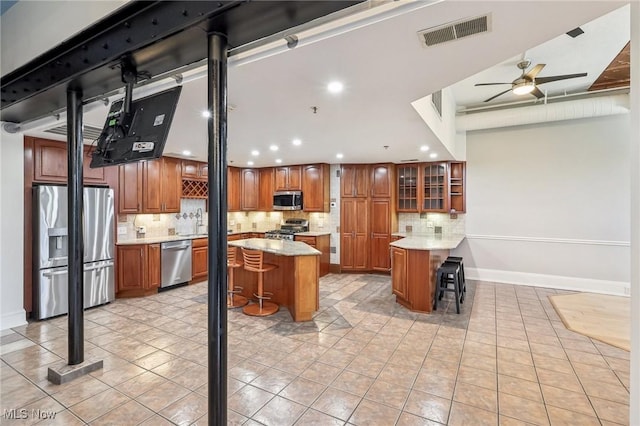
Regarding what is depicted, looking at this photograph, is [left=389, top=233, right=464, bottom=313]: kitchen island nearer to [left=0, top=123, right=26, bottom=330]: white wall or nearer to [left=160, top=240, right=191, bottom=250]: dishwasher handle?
[left=160, top=240, right=191, bottom=250]: dishwasher handle

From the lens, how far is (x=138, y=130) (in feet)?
6.48

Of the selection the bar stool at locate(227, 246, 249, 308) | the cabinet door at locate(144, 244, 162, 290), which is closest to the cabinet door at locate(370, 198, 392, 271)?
the bar stool at locate(227, 246, 249, 308)

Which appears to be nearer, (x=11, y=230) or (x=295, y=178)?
(x=11, y=230)

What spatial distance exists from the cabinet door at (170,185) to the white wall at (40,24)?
317 cm

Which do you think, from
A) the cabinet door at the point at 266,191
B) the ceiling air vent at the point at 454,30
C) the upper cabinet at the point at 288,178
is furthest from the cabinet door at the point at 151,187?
the ceiling air vent at the point at 454,30

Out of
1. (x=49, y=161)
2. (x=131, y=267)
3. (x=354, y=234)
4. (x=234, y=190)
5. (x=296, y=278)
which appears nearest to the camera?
(x=296, y=278)

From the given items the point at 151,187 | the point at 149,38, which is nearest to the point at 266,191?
the point at 151,187

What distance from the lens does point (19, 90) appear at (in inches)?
101

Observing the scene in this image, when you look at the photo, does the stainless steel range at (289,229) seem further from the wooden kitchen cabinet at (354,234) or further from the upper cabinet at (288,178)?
the wooden kitchen cabinet at (354,234)

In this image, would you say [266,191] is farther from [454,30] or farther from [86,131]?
[454,30]

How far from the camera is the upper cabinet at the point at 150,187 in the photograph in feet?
16.8

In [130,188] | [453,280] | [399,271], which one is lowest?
[453,280]

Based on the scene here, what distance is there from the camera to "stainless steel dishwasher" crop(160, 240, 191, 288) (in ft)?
17.4

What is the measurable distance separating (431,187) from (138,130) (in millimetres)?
5755
